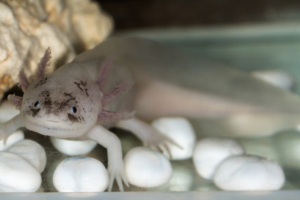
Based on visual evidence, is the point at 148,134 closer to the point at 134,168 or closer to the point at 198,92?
the point at 134,168

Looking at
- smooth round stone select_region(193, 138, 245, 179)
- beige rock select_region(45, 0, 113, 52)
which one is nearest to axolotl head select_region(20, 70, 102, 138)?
smooth round stone select_region(193, 138, 245, 179)

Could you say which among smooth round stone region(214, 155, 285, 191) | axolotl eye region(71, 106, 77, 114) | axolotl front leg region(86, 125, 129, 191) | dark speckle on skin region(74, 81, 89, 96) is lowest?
axolotl front leg region(86, 125, 129, 191)

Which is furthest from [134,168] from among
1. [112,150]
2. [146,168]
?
[112,150]

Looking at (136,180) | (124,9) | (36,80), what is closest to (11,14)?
(36,80)

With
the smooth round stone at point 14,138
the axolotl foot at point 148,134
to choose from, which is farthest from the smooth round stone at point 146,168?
the smooth round stone at point 14,138

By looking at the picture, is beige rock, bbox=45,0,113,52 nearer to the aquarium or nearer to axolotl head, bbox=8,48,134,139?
the aquarium

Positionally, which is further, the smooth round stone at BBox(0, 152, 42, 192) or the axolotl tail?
the axolotl tail

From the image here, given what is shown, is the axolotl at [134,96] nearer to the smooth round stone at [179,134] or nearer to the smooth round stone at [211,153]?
the smooth round stone at [179,134]
